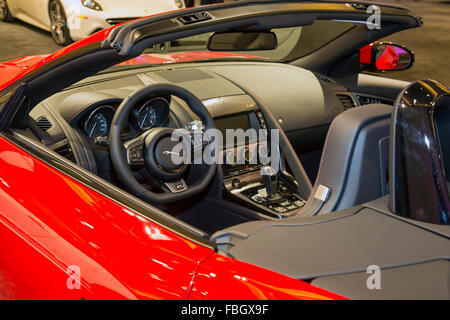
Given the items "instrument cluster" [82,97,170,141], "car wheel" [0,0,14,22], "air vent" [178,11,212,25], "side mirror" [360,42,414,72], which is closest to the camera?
"air vent" [178,11,212,25]

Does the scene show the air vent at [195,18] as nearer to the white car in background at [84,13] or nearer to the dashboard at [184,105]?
the dashboard at [184,105]

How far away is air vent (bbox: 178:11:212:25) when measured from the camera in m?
1.74

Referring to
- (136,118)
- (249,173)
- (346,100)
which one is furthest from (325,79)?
(136,118)

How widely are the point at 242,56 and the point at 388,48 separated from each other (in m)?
0.93

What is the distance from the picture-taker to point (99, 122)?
2.46 meters

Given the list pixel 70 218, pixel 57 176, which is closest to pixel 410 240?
pixel 70 218

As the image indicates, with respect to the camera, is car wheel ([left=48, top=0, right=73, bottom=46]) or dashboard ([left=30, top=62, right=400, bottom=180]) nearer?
dashboard ([left=30, top=62, right=400, bottom=180])

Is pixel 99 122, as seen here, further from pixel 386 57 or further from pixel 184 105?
pixel 386 57

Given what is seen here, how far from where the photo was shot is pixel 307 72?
12.1 ft

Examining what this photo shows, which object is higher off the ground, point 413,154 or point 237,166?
point 413,154

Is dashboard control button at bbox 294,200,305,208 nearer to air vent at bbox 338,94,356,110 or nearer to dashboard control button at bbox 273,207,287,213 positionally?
dashboard control button at bbox 273,207,287,213

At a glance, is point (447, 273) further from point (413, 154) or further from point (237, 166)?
point (237, 166)

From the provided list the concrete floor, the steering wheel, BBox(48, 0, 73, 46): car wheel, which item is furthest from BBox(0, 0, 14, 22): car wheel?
the steering wheel

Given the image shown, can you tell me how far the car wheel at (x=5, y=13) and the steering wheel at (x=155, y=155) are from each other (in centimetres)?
856
